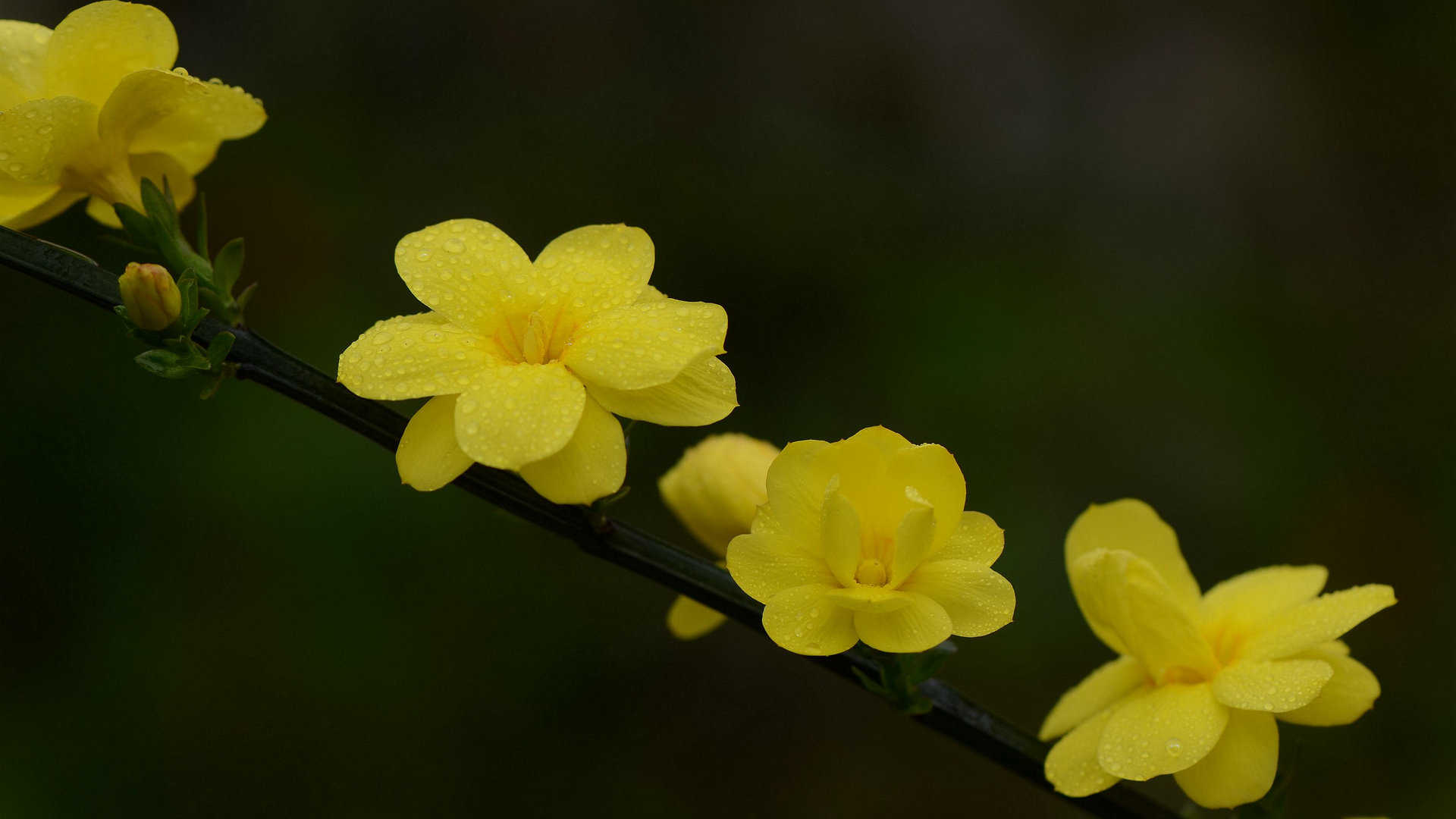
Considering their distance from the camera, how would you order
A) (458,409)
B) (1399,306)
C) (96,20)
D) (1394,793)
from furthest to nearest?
(1399,306) → (1394,793) → (96,20) → (458,409)

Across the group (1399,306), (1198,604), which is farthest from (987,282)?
(1198,604)

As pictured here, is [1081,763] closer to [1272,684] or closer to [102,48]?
[1272,684]

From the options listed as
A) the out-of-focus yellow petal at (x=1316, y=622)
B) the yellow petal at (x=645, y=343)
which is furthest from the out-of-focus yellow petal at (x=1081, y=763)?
the yellow petal at (x=645, y=343)

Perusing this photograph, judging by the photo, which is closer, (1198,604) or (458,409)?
(458,409)

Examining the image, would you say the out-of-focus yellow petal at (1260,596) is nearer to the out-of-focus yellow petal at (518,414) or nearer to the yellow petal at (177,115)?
the out-of-focus yellow petal at (518,414)

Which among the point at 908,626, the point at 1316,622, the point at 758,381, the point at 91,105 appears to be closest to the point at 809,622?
the point at 908,626

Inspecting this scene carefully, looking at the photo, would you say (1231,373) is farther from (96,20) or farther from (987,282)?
(96,20)
